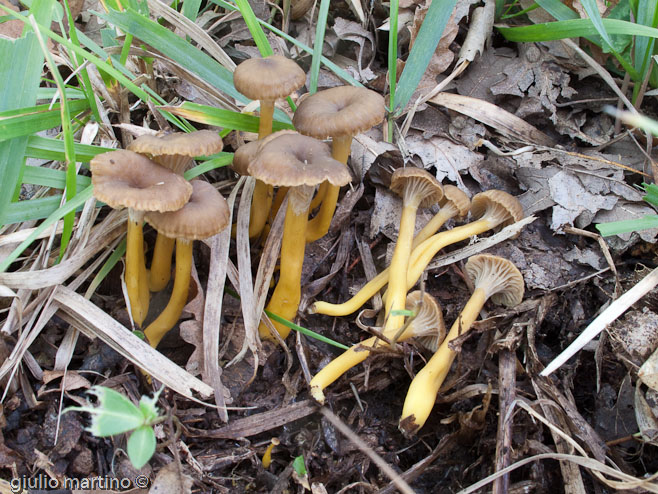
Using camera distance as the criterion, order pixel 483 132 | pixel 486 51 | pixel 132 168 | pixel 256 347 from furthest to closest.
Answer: pixel 486 51 → pixel 483 132 → pixel 256 347 → pixel 132 168

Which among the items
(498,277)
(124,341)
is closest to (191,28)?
(124,341)

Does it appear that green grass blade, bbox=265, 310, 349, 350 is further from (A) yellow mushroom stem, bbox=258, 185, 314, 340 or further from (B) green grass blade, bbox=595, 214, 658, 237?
(B) green grass blade, bbox=595, 214, 658, 237

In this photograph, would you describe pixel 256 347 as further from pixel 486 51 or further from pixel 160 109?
pixel 486 51

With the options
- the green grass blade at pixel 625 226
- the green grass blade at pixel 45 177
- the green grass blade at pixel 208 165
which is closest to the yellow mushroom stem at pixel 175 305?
the green grass blade at pixel 208 165

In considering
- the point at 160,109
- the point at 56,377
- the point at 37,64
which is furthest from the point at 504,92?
the point at 56,377

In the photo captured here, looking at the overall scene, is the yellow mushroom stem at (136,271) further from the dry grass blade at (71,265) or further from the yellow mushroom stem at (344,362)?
the yellow mushroom stem at (344,362)

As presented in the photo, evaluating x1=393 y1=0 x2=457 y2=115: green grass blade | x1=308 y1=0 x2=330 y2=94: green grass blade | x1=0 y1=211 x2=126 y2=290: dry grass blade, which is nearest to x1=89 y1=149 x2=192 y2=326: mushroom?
x1=0 y1=211 x2=126 y2=290: dry grass blade
